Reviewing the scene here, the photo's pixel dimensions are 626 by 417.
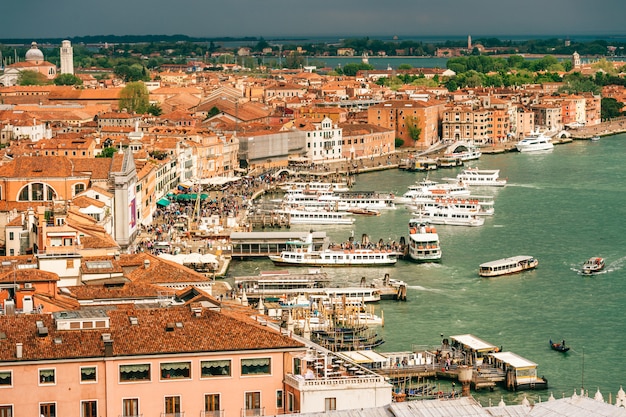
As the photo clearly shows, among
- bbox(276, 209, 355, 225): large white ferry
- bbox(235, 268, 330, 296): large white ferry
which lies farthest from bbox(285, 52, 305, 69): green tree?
bbox(235, 268, 330, 296): large white ferry

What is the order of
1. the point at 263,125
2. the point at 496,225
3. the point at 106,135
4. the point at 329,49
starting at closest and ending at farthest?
the point at 496,225, the point at 106,135, the point at 263,125, the point at 329,49

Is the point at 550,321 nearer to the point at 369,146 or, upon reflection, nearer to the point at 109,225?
the point at 109,225

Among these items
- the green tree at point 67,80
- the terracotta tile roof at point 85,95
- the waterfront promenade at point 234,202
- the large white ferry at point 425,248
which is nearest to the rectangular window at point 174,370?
the waterfront promenade at point 234,202

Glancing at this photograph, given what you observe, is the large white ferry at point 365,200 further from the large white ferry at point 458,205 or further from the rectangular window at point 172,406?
the rectangular window at point 172,406

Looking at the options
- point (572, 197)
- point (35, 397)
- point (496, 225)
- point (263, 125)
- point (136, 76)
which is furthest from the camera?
point (136, 76)

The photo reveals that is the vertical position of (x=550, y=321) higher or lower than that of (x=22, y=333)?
lower

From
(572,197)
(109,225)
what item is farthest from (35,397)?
(572,197)
